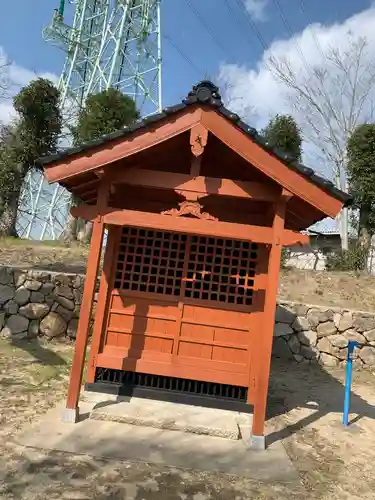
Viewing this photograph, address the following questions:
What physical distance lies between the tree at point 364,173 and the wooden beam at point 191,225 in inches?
409

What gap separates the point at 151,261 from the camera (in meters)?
5.69

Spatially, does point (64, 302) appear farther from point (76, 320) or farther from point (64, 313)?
point (76, 320)

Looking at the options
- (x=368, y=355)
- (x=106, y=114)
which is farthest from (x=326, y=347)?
(x=106, y=114)

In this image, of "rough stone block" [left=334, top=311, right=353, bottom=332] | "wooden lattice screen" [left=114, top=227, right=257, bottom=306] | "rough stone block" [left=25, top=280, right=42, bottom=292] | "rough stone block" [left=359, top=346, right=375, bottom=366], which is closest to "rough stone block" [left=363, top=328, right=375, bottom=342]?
"rough stone block" [left=359, top=346, right=375, bottom=366]

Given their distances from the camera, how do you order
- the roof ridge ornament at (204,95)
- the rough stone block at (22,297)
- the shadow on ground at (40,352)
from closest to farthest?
the roof ridge ornament at (204,95) < the shadow on ground at (40,352) < the rough stone block at (22,297)

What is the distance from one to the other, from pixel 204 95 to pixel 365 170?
1130 centimetres

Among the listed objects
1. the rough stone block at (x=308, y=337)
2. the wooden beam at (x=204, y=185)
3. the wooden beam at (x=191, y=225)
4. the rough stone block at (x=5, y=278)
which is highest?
the wooden beam at (x=204, y=185)

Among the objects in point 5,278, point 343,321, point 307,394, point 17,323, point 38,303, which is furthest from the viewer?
point 343,321

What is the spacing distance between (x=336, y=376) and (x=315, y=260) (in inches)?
531

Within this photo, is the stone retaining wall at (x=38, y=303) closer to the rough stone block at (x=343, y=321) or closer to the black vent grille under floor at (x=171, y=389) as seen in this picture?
the black vent grille under floor at (x=171, y=389)

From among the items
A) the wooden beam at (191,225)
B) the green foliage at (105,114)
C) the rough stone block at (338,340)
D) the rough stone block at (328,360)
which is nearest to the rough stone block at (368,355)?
the rough stone block at (338,340)

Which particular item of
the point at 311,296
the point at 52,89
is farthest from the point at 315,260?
the point at 52,89

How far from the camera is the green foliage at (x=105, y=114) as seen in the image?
13156mm

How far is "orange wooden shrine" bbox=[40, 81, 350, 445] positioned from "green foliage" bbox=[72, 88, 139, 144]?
7.86 meters
